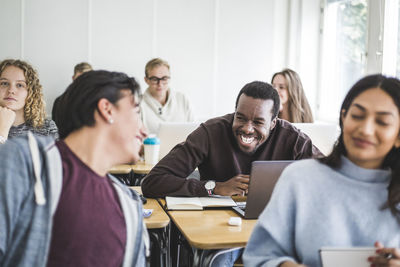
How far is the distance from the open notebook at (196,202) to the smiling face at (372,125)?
0.88 metres

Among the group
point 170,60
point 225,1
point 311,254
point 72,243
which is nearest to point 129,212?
point 72,243

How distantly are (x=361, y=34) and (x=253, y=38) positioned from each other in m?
1.51

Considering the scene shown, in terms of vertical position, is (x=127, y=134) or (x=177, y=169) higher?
(x=127, y=134)

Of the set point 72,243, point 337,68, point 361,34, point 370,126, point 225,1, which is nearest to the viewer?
point 72,243

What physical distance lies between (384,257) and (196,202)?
40.2 inches

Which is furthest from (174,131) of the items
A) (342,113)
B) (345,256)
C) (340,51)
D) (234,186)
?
(340,51)

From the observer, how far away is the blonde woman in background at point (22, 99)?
2816 millimetres

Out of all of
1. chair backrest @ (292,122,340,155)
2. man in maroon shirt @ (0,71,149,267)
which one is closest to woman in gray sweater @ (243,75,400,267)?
man in maroon shirt @ (0,71,149,267)

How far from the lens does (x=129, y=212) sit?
4.54 feet

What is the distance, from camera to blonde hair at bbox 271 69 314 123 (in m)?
4.04

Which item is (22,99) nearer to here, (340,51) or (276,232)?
(276,232)

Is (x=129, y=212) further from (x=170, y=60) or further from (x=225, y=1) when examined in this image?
(x=225, y=1)

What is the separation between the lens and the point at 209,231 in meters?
1.83

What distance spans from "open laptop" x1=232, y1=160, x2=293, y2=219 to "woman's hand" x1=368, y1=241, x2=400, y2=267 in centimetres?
74
